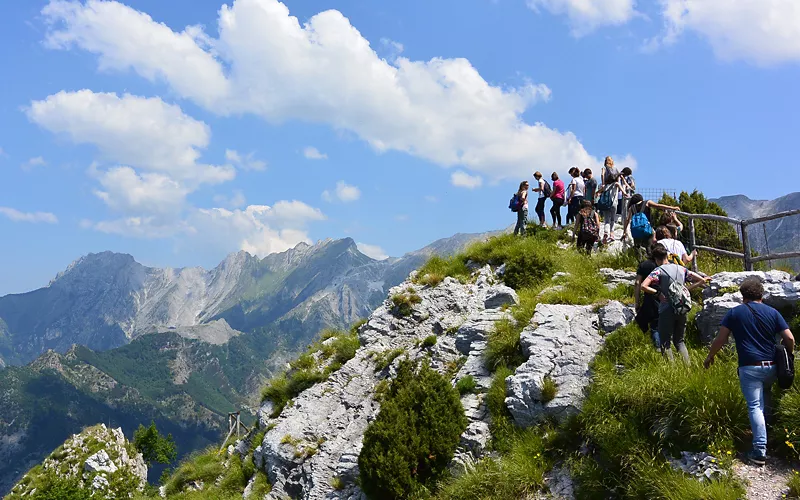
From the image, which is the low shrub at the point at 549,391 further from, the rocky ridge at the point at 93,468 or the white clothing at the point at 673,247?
the rocky ridge at the point at 93,468

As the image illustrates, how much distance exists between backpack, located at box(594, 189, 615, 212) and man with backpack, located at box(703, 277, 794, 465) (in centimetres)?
1180

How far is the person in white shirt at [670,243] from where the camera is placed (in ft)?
36.5

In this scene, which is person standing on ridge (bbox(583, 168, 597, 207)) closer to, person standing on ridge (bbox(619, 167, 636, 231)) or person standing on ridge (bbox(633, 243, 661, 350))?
person standing on ridge (bbox(619, 167, 636, 231))

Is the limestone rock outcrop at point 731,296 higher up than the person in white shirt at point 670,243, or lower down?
lower down

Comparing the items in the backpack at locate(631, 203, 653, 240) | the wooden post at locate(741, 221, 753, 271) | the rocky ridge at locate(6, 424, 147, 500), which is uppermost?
the backpack at locate(631, 203, 653, 240)

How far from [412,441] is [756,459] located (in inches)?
224

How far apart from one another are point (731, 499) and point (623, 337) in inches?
172

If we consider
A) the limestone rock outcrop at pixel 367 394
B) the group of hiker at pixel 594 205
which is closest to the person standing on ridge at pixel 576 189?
the group of hiker at pixel 594 205

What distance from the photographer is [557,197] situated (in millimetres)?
A: 22219

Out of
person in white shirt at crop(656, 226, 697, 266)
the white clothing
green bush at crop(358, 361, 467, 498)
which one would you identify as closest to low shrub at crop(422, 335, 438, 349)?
green bush at crop(358, 361, 467, 498)

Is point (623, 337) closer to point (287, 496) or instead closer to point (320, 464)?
point (320, 464)

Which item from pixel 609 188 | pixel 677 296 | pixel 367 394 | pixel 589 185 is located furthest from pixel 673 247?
pixel 589 185

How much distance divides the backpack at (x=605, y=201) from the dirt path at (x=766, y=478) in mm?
12808

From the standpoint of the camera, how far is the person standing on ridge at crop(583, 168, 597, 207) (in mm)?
20562
